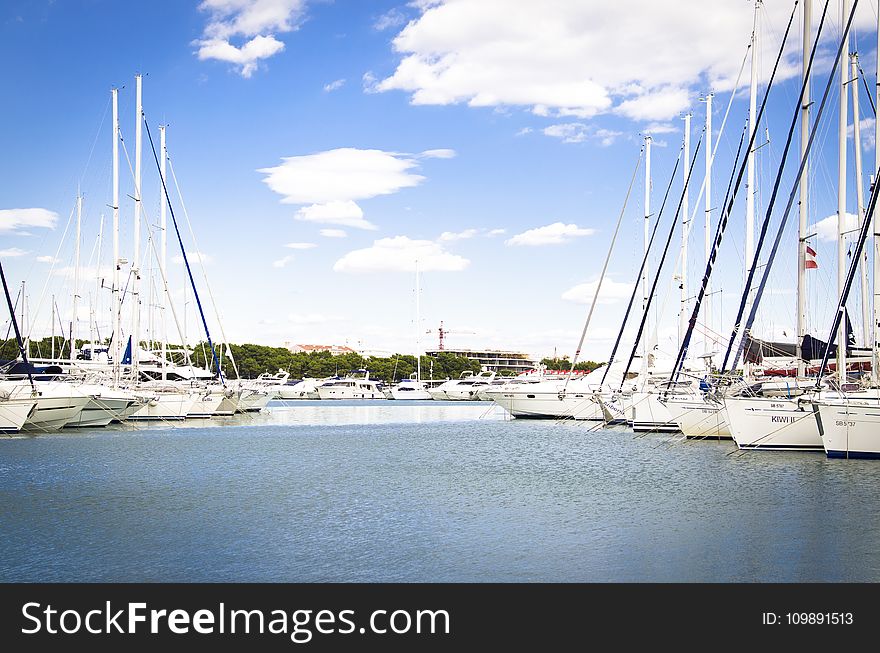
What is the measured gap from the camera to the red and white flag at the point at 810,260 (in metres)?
34.3

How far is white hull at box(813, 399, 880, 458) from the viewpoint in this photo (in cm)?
2838

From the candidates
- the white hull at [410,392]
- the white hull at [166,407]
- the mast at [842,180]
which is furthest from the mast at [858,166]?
the white hull at [410,392]

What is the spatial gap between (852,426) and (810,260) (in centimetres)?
803

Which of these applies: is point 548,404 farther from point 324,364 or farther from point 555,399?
point 324,364

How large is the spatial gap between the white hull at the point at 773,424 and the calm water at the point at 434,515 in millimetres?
770

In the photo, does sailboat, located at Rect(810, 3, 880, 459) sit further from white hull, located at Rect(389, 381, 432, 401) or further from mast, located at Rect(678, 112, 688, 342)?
white hull, located at Rect(389, 381, 432, 401)

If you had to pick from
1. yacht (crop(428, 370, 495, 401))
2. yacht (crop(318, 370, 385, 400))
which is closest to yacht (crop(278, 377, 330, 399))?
yacht (crop(318, 370, 385, 400))

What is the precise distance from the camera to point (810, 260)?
1356 inches

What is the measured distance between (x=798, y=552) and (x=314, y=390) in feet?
426

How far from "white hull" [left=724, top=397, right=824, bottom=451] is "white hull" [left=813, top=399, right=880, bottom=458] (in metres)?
2.66

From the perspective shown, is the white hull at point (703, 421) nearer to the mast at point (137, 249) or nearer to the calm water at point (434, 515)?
the calm water at point (434, 515)

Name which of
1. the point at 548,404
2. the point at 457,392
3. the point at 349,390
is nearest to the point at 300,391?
the point at 349,390

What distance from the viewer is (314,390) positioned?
143750 millimetres
